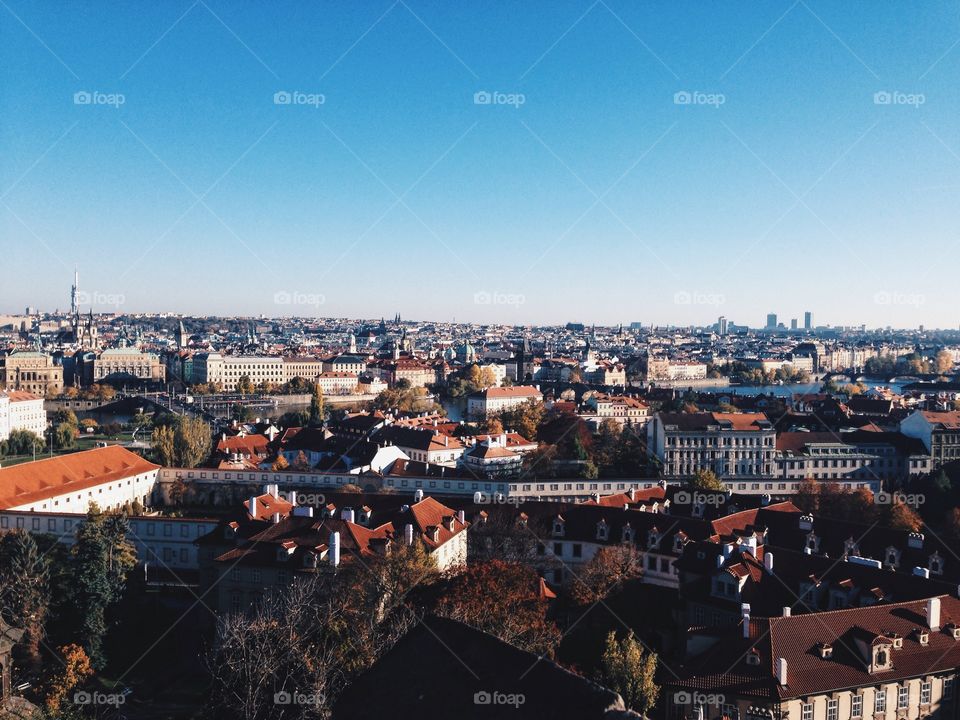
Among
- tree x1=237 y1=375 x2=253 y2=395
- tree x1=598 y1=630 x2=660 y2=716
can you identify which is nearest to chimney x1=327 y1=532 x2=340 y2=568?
tree x1=598 y1=630 x2=660 y2=716

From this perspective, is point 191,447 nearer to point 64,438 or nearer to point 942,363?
point 64,438

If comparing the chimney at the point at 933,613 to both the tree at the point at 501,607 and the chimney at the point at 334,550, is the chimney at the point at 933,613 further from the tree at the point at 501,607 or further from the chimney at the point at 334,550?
the chimney at the point at 334,550

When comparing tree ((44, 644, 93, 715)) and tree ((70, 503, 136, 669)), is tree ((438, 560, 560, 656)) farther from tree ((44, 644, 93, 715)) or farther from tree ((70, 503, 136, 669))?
tree ((70, 503, 136, 669))

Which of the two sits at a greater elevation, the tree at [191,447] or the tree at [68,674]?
the tree at [191,447]

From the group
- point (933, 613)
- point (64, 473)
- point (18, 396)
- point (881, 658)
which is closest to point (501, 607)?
point (881, 658)

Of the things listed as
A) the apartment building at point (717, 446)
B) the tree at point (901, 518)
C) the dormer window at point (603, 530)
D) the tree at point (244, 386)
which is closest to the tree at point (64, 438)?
the apartment building at point (717, 446)

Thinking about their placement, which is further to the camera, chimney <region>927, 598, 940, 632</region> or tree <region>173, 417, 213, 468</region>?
tree <region>173, 417, 213, 468</region>
